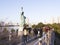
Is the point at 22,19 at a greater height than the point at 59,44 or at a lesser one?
greater

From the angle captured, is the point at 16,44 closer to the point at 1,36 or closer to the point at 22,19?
the point at 1,36

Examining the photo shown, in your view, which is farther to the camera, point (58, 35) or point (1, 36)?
point (58, 35)

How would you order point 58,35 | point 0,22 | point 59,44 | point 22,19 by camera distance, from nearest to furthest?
point 0,22, point 22,19, point 59,44, point 58,35

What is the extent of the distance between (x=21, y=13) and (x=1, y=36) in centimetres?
800

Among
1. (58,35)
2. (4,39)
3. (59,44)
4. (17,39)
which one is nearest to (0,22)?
(17,39)

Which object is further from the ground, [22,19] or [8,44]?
[22,19]

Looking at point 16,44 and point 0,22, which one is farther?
point 0,22

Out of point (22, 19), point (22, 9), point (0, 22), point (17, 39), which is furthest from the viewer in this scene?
point (22, 19)

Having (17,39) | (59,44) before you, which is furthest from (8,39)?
(59,44)

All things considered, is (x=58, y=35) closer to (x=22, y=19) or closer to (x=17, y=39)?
(x=22, y=19)

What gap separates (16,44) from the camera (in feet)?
28.2

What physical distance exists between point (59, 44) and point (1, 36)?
1687 centimetres

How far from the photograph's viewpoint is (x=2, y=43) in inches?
303

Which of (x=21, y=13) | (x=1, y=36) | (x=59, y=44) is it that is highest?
(x=21, y=13)
